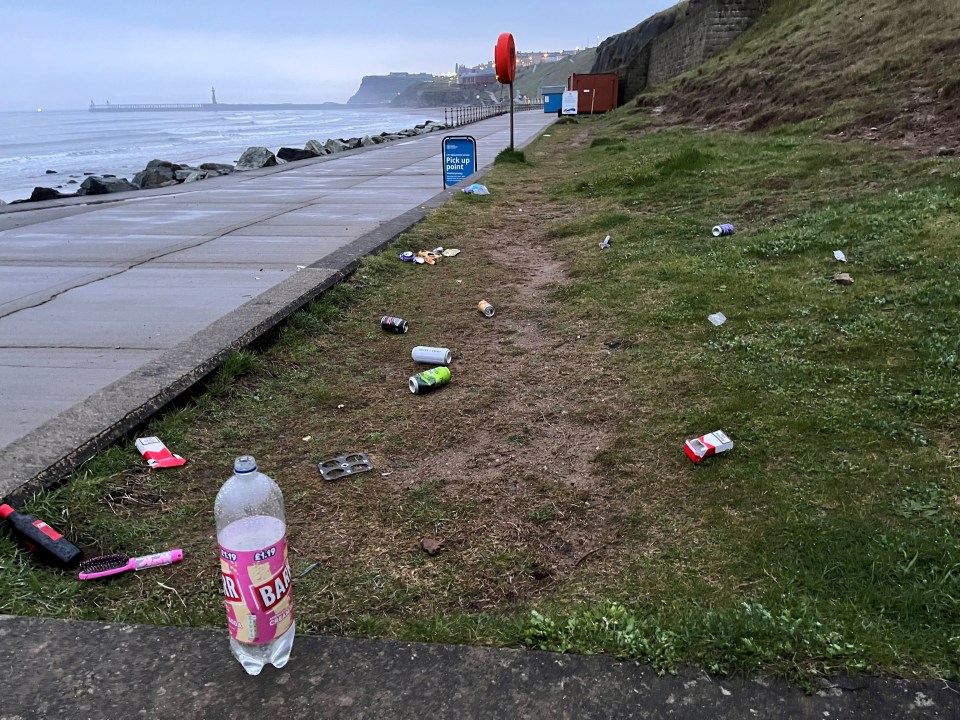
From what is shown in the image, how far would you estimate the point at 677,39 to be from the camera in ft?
118

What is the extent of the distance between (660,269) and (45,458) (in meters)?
4.44

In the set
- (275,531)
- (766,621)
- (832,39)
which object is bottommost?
(766,621)

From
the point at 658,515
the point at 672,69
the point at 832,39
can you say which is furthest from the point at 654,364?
the point at 672,69

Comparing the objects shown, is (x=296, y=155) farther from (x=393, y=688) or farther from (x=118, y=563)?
(x=393, y=688)

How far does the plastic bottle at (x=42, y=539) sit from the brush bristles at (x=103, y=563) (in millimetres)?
51

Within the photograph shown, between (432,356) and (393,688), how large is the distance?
2.59 m

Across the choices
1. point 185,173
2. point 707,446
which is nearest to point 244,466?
point 707,446

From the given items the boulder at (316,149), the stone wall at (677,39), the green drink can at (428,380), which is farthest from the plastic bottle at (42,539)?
the stone wall at (677,39)

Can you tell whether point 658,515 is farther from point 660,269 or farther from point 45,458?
point 660,269

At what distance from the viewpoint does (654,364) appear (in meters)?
3.85

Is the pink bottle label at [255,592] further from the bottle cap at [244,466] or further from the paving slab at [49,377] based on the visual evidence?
the paving slab at [49,377]

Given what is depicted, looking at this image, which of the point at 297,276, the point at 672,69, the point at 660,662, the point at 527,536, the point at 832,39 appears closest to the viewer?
the point at 660,662

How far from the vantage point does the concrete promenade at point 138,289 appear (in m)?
3.17

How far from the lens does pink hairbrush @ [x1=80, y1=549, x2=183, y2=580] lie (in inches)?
88.7
